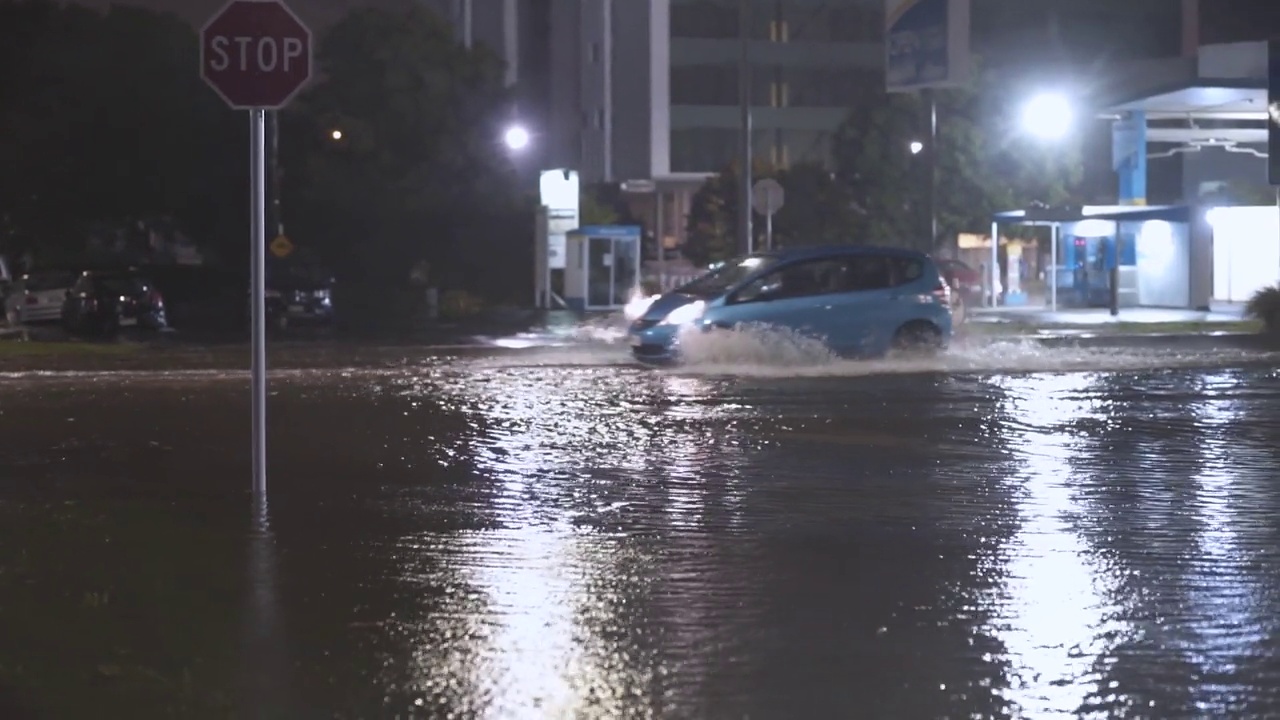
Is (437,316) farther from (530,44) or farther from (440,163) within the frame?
(530,44)

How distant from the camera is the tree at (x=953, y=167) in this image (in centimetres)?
5475

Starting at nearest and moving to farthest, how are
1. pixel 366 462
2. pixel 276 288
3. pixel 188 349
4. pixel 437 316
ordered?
pixel 366 462, pixel 188 349, pixel 276 288, pixel 437 316

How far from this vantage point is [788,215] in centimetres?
6278

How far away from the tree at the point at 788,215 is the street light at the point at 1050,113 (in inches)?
284

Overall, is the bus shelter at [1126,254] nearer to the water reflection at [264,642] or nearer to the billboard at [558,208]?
the billboard at [558,208]

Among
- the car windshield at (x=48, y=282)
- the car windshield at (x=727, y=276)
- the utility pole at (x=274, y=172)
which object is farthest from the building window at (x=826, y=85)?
the car windshield at (x=727, y=276)

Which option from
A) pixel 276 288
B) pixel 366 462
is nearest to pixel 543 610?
pixel 366 462

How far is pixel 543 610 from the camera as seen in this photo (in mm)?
8320

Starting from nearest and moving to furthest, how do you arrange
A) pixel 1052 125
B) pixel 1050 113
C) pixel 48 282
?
pixel 48 282, pixel 1050 113, pixel 1052 125

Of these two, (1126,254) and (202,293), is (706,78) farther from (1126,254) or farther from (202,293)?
(1126,254)

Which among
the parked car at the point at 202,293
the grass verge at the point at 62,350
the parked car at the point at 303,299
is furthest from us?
the parked car at the point at 202,293

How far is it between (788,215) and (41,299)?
99.0ft

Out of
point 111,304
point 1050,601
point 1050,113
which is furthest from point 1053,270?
point 1050,601

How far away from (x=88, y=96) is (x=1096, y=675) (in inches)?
2011
